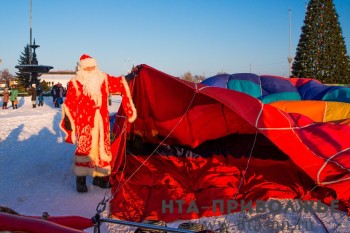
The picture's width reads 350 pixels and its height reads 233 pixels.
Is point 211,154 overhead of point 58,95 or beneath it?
overhead

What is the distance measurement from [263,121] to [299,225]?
1.14 meters

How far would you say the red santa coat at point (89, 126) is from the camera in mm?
4602

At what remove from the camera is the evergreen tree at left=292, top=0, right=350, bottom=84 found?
23.1 meters

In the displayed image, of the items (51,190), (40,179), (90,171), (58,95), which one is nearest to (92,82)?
(90,171)

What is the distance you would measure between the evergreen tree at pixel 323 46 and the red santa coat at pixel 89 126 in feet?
70.0

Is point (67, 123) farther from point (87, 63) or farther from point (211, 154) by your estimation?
point (211, 154)

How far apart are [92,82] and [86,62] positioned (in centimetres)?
29

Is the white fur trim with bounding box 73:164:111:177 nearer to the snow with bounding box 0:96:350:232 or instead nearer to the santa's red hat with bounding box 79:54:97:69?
the snow with bounding box 0:96:350:232

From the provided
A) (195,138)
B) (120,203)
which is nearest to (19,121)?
(195,138)

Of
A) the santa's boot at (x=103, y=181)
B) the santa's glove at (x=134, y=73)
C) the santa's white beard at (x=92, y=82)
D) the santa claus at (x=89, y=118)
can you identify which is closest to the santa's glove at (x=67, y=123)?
the santa claus at (x=89, y=118)

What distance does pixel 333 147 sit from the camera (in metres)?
4.03

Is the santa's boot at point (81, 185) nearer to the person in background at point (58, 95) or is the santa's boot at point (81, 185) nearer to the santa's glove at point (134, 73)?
the santa's glove at point (134, 73)

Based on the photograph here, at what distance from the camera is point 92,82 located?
464cm

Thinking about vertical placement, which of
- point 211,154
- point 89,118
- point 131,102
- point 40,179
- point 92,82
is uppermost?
point 92,82
